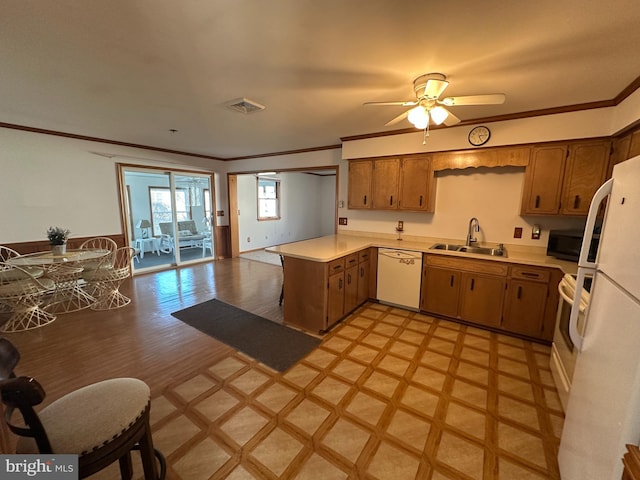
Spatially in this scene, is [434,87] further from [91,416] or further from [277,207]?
[277,207]

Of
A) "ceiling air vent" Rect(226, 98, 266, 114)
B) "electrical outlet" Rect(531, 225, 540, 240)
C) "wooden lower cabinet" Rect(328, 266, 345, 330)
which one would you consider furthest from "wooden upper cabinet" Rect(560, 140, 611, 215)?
"ceiling air vent" Rect(226, 98, 266, 114)

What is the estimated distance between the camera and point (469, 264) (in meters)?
3.09

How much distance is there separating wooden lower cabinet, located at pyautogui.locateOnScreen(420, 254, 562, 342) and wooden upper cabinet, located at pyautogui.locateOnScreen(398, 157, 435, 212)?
2.58 feet

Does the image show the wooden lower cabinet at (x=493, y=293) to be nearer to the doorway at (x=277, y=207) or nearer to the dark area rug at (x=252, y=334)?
the dark area rug at (x=252, y=334)

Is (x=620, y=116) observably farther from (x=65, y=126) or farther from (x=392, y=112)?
(x=65, y=126)

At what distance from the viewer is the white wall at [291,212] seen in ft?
23.4

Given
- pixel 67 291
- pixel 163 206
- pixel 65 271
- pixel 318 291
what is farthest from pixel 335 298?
pixel 163 206

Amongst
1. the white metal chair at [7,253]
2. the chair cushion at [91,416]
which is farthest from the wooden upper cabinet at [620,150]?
the white metal chair at [7,253]

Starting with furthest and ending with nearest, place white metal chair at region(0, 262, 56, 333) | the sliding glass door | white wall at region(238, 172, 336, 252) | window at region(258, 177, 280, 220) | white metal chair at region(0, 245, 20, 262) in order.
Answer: window at region(258, 177, 280, 220) < white wall at region(238, 172, 336, 252) < the sliding glass door < white metal chair at region(0, 245, 20, 262) < white metal chair at region(0, 262, 56, 333)

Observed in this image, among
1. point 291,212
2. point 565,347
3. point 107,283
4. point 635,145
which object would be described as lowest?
point 107,283

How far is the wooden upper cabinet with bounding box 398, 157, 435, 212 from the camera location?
11.8 ft

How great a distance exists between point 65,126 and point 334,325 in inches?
184

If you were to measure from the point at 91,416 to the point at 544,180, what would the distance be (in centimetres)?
419

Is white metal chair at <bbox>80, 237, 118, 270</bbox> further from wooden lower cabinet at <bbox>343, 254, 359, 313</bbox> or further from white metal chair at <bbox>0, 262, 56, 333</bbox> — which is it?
wooden lower cabinet at <bbox>343, 254, 359, 313</bbox>
